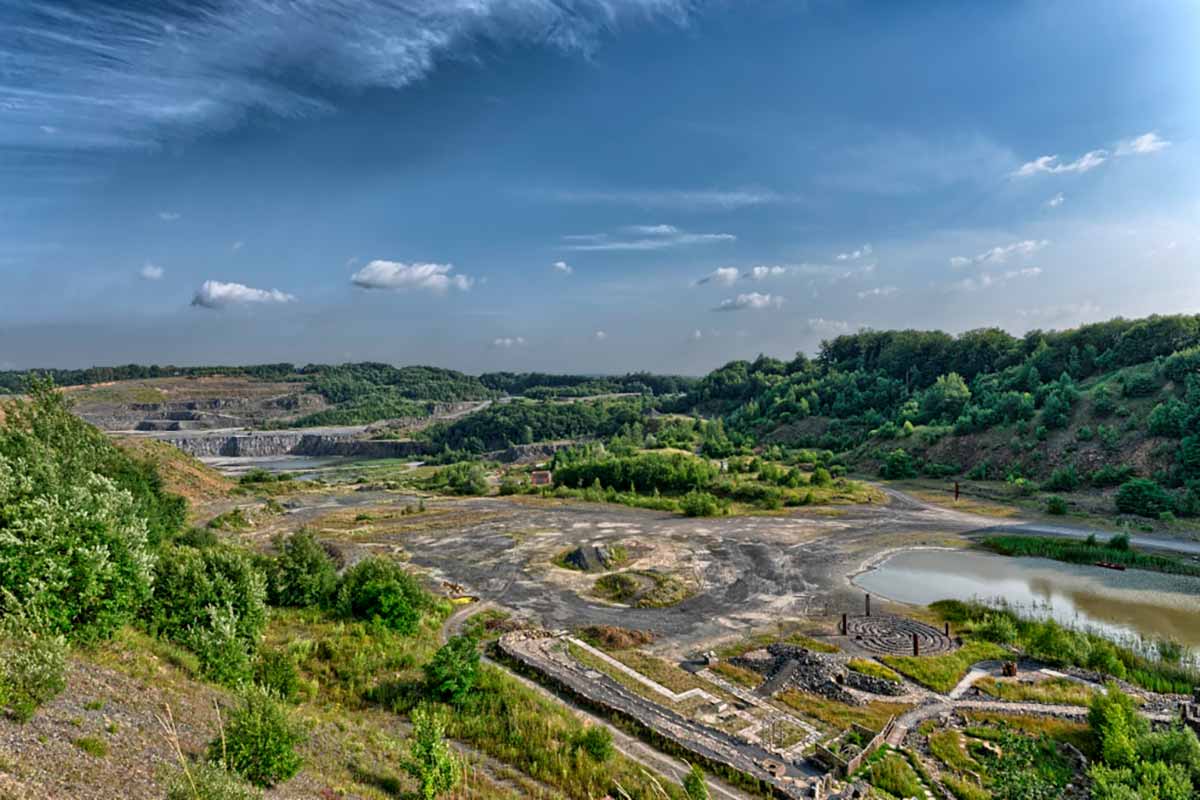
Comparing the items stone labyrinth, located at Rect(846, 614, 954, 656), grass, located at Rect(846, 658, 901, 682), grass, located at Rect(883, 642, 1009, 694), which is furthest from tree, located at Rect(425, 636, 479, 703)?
stone labyrinth, located at Rect(846, 614, 954, 656)

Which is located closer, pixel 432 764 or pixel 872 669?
pixel 432 764

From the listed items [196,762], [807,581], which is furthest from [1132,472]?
[196,762]

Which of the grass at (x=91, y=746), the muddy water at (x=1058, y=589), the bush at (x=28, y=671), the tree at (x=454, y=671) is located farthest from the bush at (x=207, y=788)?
the muddy water at (x=1058, y=589)

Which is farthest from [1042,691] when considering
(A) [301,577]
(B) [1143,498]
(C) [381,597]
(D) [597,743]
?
(B) [1143,498]

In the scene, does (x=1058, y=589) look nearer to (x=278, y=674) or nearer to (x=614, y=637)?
(x=614, y=637)

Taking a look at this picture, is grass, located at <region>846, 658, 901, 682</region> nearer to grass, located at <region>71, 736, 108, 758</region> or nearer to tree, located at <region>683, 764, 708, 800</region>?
tree, located at <region>683, 764, 708, 800</region>

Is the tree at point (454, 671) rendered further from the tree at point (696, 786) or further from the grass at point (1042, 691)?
the grass at point (1042, 691)
